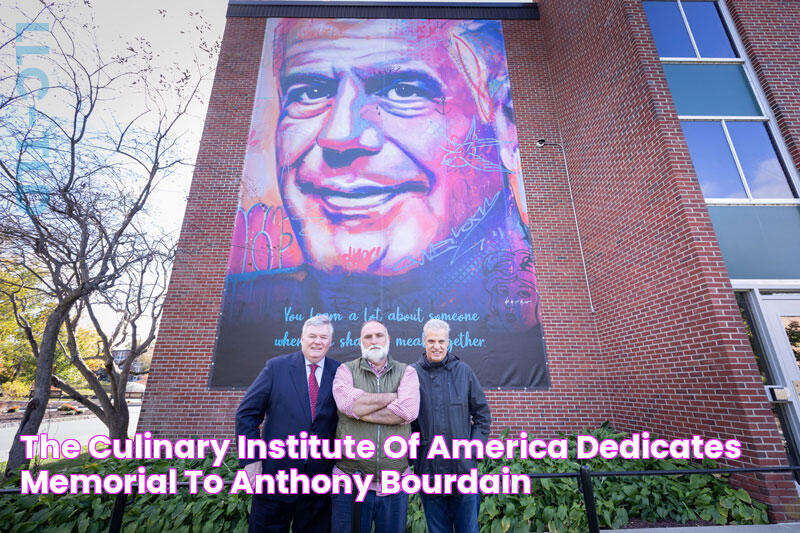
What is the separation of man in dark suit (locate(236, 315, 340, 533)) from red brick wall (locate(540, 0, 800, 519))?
14.0 ft

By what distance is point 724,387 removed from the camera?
145 inches

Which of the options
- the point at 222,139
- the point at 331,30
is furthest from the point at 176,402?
the point at 331,30

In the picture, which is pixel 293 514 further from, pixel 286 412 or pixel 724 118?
pixel 724 118

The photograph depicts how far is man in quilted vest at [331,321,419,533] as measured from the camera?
6.36 feet

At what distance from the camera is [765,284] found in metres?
4.25

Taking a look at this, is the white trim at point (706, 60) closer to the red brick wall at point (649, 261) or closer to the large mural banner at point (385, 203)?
the red brick wall at point (649, 261)

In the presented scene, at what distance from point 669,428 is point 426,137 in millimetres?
6112

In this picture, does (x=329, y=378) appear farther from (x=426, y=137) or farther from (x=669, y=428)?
(x=426, y=137)

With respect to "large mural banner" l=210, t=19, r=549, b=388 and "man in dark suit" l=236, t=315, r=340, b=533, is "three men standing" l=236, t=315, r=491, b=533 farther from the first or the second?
"large mural banner" l=210, t=19, r=549, b=388

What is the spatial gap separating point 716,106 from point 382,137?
5459mm

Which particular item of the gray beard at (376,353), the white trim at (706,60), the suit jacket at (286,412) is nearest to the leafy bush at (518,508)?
the suit jacket at (286,412)

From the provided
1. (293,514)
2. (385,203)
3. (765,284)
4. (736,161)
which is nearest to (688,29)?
(736,161)

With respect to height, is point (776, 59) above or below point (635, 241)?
above

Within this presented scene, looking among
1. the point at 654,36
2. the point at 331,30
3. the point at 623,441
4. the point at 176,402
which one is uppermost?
the point at 331,30
